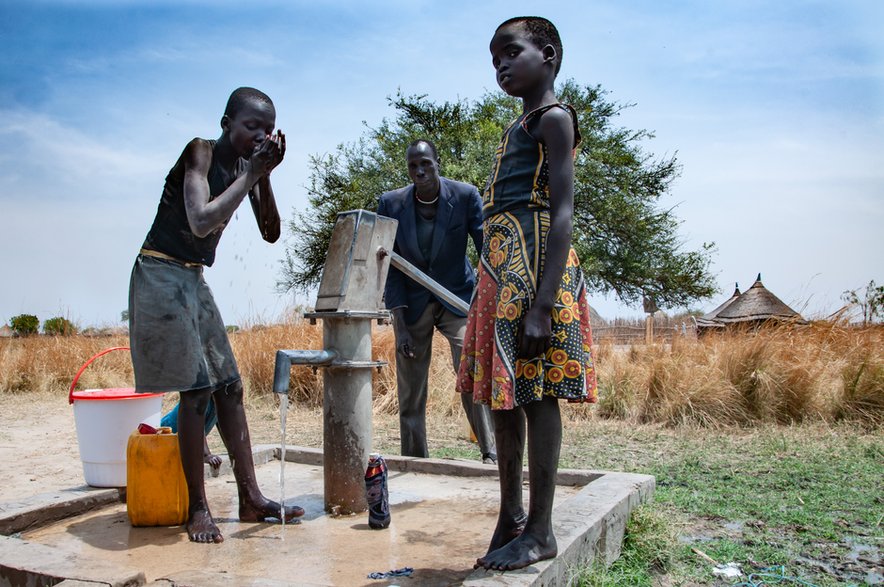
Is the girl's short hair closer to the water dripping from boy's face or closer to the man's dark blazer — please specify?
the water dripping from boy's face

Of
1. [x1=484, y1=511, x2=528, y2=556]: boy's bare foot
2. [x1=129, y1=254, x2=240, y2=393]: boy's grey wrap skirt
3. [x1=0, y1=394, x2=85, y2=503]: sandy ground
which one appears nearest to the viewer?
[x1=484, y1=511, x2=528, y2=556]: boy's bare foot

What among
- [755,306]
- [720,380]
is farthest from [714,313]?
[720,380]

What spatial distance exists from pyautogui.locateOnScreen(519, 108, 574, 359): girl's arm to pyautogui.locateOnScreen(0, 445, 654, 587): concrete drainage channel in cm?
67

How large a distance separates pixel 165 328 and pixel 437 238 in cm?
183

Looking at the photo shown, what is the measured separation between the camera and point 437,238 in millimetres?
4285

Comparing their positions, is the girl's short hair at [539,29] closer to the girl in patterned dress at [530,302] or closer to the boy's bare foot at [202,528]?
the girl in patterned dress at [530,302]

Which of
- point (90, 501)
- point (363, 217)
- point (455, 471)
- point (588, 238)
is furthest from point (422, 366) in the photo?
point (588, 238)

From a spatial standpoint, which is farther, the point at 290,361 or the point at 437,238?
the point at 437,238

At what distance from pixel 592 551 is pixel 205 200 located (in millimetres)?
1866

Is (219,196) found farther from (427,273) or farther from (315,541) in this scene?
(427,273)

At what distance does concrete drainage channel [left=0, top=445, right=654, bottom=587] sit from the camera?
218 centimetres

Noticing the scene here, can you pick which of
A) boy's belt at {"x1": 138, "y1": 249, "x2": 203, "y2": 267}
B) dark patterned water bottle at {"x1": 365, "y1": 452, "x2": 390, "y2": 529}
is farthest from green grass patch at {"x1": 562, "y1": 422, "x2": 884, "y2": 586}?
boy's belt at {"x1": 138, "y1": 249, "x2": 203, "y2": 267}

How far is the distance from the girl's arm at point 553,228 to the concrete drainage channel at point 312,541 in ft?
2.20

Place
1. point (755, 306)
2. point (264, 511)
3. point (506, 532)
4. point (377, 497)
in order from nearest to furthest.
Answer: point (506, 532) → point (377, 497) → point (264, 511) → point (755, 306)
